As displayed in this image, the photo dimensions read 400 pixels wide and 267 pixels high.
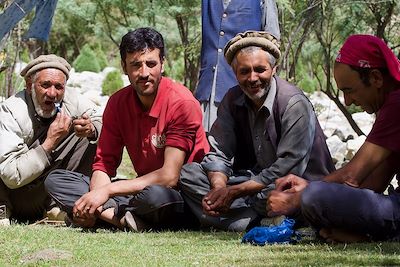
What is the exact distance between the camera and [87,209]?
5.48 meters

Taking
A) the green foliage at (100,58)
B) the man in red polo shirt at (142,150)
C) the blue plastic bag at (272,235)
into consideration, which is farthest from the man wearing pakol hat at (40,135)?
the green foliage at (100,58)

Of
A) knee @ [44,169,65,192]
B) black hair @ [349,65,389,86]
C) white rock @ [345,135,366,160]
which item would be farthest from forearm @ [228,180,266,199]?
white rock @ [345,135,366,160]

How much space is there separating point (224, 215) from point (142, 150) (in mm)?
720

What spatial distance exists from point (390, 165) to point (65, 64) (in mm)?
2666

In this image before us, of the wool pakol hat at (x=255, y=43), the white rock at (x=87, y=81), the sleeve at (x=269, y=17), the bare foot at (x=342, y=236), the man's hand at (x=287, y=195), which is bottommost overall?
the white rock at (x=87, y=81)

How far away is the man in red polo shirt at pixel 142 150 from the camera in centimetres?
555

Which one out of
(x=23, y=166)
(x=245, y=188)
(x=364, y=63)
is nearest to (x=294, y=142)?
(x=245, y=188)

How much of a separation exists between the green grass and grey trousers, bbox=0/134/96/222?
106 centimetres

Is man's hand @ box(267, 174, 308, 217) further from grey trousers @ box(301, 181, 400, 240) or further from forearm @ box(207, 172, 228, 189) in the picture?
forearm @ box(207, 172, 228, 189)

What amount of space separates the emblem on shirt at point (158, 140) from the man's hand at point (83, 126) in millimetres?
646

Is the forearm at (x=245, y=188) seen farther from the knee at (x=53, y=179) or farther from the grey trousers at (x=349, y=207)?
the knee at (x=53, y=179)

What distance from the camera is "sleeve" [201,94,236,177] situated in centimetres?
554

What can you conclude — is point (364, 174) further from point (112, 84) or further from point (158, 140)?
point (112, 84)

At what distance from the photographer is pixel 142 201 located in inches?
217
